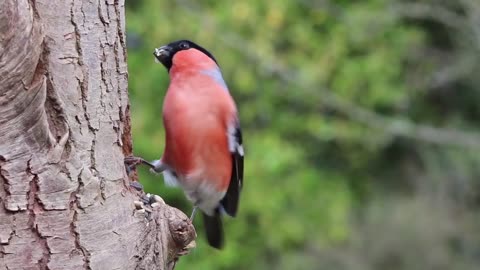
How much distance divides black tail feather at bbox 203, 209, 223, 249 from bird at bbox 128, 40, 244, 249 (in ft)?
0.76

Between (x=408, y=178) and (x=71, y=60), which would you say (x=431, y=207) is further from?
(x=71, y=60)

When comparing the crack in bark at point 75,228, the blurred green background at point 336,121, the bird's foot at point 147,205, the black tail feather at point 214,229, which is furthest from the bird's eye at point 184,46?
the blurred green background at point 336,121

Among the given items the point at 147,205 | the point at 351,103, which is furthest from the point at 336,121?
the point at 147,205

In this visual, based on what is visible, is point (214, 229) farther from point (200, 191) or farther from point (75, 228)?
point (75, 228)

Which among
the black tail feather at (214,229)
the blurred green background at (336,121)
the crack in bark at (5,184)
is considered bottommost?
the blurred green background at (336,121)

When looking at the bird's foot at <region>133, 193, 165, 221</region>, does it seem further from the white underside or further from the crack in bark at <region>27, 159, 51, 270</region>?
the white underside

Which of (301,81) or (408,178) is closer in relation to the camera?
(301,81)

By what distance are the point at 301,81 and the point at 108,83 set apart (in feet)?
17.4

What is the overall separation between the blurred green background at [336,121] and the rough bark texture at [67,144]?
4.70 metres

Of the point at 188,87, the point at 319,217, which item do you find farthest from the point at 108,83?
the point at 319,217

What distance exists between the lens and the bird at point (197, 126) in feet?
9.75

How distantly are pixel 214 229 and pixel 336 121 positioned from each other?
4599 mm

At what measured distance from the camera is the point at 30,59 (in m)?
1.88

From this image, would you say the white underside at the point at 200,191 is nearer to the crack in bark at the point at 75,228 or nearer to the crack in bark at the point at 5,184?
the crack in bark at the point at 75,228
